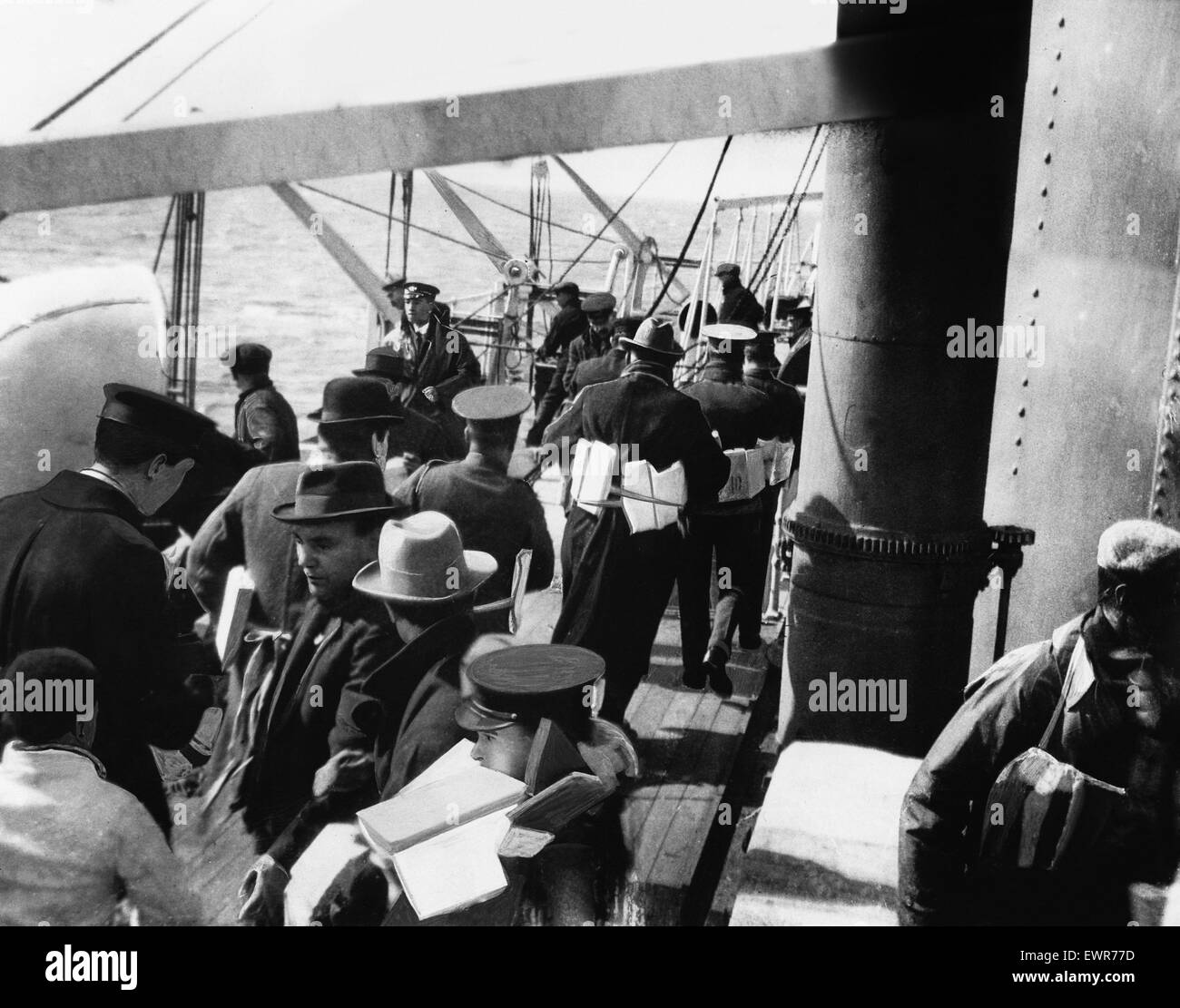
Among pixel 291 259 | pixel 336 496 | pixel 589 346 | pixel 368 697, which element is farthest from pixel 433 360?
pixel 291 259

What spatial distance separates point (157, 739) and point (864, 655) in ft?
7.41

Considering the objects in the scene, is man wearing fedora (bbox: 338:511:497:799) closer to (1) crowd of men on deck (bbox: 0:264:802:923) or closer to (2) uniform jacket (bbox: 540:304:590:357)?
(1) crowd of men on deck (bbox: 0:264:802:923)

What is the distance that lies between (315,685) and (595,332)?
6614 millimetres

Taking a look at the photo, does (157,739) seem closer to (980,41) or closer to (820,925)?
(820,925)

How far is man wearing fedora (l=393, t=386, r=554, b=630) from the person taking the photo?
16.7 feet

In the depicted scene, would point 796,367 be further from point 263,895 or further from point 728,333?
point 263,895

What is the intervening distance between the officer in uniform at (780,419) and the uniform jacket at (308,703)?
118 inches

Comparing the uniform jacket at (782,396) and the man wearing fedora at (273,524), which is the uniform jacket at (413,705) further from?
the uniform jacket at (782,396)

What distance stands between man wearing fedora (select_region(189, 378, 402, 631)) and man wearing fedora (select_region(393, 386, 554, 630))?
30 cm

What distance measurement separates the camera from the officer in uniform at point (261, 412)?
20.4ft

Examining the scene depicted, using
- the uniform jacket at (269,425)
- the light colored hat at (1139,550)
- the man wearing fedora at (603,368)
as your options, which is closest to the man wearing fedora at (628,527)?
the man wearing fedora at (603,368)

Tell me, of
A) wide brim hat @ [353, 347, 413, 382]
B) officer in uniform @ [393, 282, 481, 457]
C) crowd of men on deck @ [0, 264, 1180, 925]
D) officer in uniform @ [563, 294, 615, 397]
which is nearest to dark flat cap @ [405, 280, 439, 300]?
officer in uniform @ [393, 282, 481, 457]

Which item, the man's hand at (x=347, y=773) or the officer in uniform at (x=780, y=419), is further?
the officer in uniform at (x=780, y=419)

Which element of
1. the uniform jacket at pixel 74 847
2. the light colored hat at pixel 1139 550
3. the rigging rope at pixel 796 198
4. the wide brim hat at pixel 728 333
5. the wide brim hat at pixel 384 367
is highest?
the rigging rope at pixel 796 198
